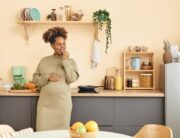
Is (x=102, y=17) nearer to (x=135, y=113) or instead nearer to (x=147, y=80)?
(x=147, y=80)

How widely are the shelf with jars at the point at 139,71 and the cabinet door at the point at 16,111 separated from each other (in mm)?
1300

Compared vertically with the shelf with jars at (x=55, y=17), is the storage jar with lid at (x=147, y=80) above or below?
below

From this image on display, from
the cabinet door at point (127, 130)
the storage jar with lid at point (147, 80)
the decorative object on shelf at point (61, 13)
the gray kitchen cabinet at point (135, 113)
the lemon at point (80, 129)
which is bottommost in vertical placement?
the cabinet door at point (127, 130)

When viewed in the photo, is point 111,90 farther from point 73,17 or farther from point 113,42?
point 73,17

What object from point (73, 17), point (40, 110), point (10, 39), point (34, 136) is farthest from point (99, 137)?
point (10, 39)

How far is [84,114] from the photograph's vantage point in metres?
4.34

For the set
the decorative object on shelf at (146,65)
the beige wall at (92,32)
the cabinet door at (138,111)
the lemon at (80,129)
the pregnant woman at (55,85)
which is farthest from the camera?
the beige wall at (92,32)

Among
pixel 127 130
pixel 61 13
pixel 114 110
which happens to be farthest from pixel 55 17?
pixel 127 130

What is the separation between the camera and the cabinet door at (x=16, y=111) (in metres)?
4.36

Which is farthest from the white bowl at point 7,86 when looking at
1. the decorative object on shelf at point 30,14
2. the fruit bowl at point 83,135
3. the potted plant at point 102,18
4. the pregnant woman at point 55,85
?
the fruit bowl at point 83,135

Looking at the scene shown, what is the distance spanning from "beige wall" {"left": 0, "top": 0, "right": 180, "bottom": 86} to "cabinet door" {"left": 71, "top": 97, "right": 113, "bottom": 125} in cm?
56

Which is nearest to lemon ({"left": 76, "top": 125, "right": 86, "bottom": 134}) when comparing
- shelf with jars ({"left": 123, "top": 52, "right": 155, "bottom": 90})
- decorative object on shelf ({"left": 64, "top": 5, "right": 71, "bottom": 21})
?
shelf with jars ({"left": 123, "top": 52, "right": 155, "bottom": 90})

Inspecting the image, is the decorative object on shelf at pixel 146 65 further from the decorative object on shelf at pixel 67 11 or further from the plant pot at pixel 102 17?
the decorative object on shelf at pixel 67 11

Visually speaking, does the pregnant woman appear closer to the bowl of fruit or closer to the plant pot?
the plant pot
